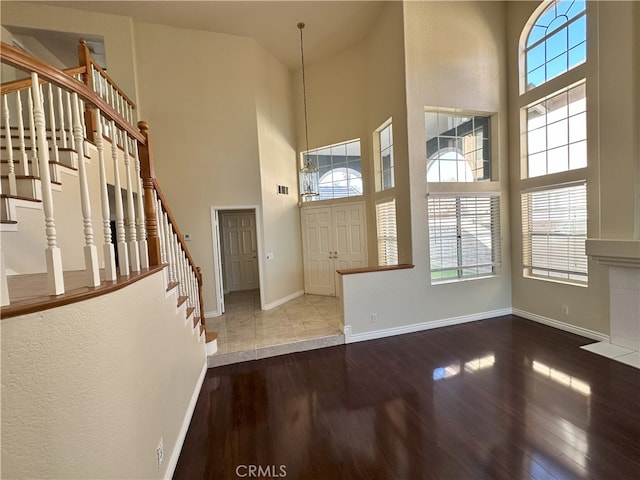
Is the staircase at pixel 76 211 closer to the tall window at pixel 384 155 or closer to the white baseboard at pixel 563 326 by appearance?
the tall window at pixel 384 155

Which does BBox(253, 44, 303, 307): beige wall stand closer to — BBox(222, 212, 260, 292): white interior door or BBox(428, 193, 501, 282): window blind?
BBox(222, 212, 260, 292): white interior door

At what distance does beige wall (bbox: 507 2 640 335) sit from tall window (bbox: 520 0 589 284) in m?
0.13

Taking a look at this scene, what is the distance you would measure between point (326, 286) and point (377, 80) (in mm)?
4082

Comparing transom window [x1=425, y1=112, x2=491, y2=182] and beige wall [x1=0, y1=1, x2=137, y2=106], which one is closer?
beige wall [x1=0, y1=1, x2=137, y2=106]

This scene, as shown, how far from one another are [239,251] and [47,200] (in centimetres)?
580

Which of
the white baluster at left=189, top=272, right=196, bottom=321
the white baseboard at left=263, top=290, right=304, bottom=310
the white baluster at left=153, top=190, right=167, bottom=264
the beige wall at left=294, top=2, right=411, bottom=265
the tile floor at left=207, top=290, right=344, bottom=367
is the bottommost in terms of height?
the tile floor at left=207, top=290, right=344, bottom=367

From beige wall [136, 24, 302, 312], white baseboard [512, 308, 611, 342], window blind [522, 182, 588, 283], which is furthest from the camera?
beige wall [136, 24, 302, 312]

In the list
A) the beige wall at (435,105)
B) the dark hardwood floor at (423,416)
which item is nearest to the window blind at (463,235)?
the beige wall at (435,105)

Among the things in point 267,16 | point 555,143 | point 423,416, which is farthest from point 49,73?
point 555,143

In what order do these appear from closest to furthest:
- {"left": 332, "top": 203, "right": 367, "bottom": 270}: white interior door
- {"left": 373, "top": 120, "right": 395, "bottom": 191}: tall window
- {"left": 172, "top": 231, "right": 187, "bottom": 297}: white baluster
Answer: {"left": 172, "top": 231, "right": 187, "bottom": 297}: white baluster < {"left": 373, "top": 120, "right": 395, "bottom": 191}: tall window < {"left": 332, "top": 203, "right": 367, "bottom": 270}: white interior door

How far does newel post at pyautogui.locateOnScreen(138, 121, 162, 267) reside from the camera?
195 centimetres

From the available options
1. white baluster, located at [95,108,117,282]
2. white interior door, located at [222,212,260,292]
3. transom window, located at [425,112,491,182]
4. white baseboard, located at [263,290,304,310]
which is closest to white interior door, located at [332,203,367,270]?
white baseboard, located at [263,290,304,310]

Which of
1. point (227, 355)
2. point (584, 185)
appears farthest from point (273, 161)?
point (584, 185)

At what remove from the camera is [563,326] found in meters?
3.78
